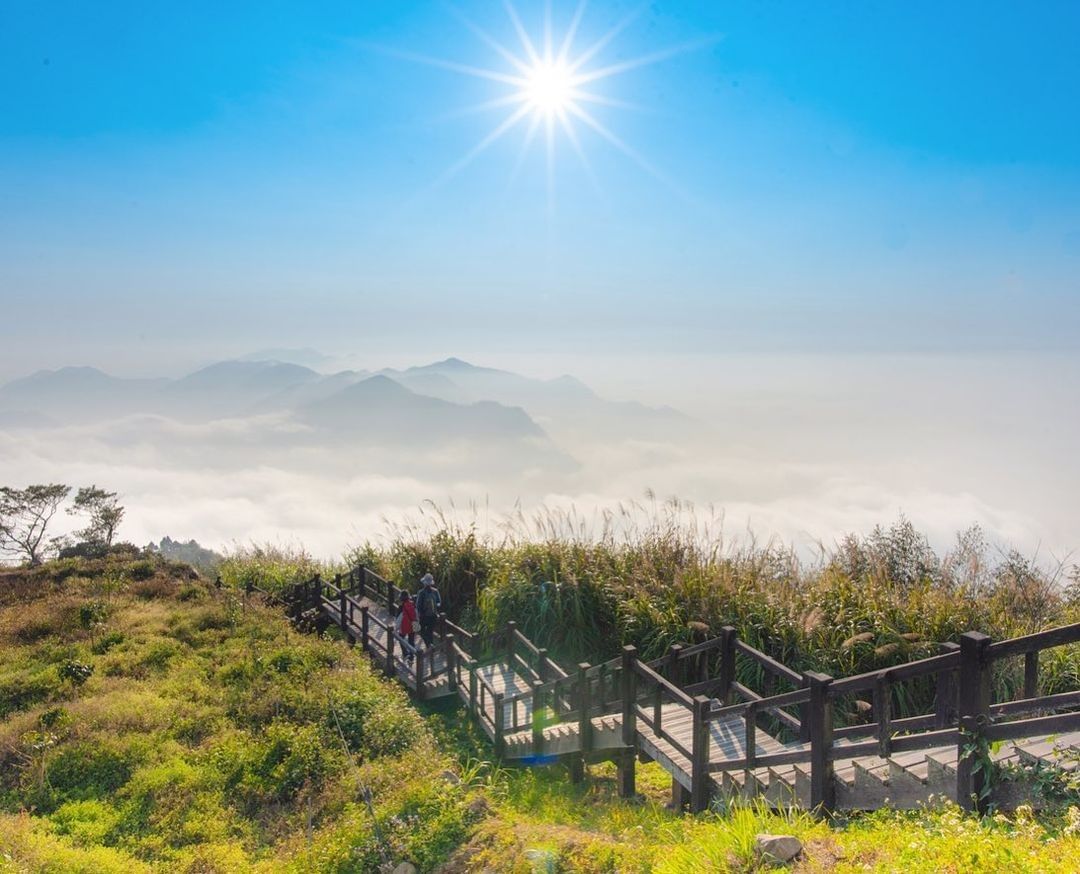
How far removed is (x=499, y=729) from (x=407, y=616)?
4461 mm

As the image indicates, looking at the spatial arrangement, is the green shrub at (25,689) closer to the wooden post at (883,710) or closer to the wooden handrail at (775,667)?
the wooden handrail at (775,667)

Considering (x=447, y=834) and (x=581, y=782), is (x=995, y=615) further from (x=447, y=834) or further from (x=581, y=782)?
(x=447, y=834)

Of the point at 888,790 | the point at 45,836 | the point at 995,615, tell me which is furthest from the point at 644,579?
the point at 45,836

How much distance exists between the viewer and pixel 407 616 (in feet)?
51.3

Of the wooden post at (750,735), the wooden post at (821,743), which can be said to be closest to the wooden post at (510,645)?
the wooden post at (750,735)

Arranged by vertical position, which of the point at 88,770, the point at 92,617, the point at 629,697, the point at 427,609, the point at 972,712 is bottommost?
the point at 88,770

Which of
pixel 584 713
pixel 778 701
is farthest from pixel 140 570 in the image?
pixel 778 701

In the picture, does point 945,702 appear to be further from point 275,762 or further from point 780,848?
point 275,762

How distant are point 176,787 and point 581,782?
6.07 m

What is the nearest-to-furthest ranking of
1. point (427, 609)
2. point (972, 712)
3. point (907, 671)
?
point (972, 712) < point (907, 671) < point (427, 609)

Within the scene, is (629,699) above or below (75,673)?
above

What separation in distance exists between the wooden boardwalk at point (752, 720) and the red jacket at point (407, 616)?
444 mm

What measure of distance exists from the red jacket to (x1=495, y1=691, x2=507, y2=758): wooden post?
14.1 ft

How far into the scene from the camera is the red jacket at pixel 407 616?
15.6 meters
